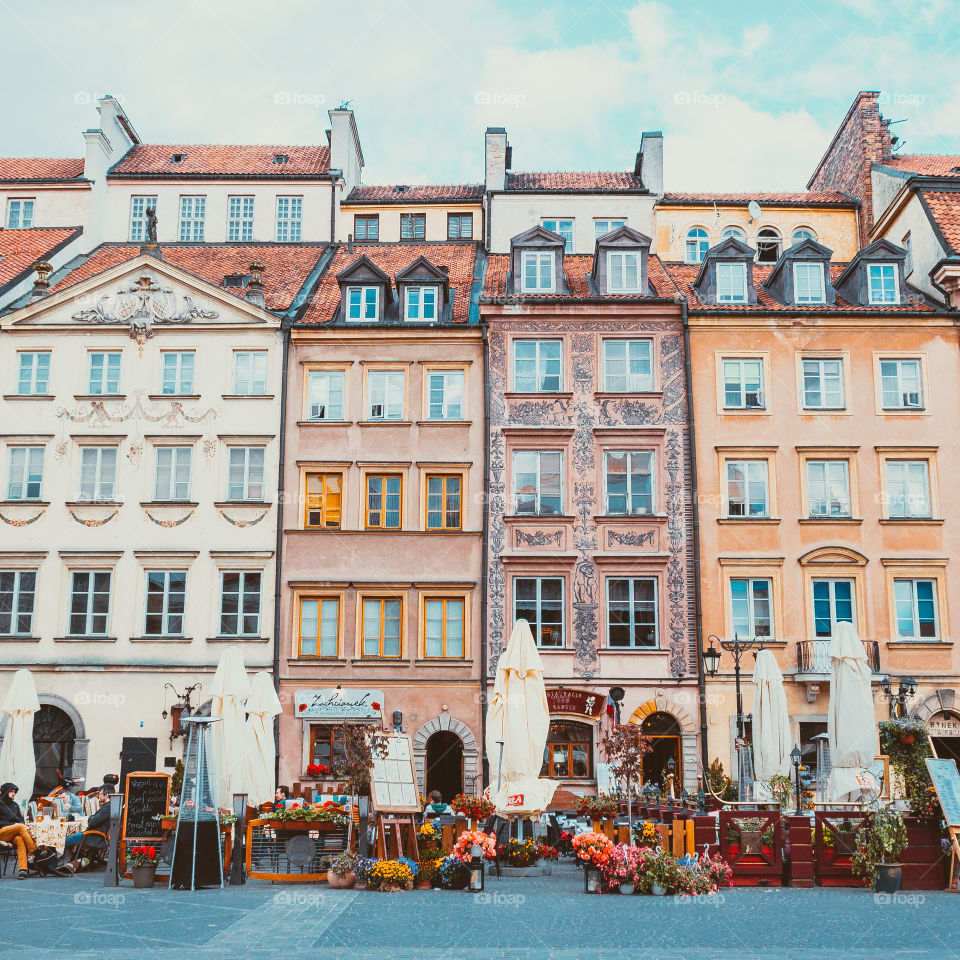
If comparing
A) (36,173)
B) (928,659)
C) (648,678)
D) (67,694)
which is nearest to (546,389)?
(648,678)

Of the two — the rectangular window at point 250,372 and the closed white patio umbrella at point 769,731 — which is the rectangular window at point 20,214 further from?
the closed white patio umbrella at point 769,731

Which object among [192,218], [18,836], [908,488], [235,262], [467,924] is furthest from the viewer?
[192,218]

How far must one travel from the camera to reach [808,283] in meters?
33.2

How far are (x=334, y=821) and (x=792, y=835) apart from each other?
22.4 ft

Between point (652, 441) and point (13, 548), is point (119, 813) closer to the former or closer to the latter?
point (13, 548)

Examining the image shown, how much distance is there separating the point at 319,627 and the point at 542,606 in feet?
18.7

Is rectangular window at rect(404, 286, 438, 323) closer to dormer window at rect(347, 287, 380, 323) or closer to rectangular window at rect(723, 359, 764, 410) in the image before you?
dormer window at rect(347, 287, 380, 323)

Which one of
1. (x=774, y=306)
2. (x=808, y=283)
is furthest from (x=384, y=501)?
(x=808, y=283)

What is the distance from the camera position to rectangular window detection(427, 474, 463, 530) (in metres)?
30.6

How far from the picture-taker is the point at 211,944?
1185 centimetres

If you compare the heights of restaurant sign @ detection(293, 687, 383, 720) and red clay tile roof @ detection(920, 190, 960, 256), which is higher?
red clay tile roof @ detection(920, 190, 960, 256)

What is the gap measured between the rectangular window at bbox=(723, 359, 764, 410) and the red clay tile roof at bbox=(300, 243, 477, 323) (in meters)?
7.24

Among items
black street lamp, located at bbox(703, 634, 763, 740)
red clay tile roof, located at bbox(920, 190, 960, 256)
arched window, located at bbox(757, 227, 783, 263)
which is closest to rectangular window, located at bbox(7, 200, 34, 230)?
arched window, located at bbox(757, 227, 783, 263)

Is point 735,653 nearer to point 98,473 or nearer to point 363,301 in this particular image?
point 363,301
